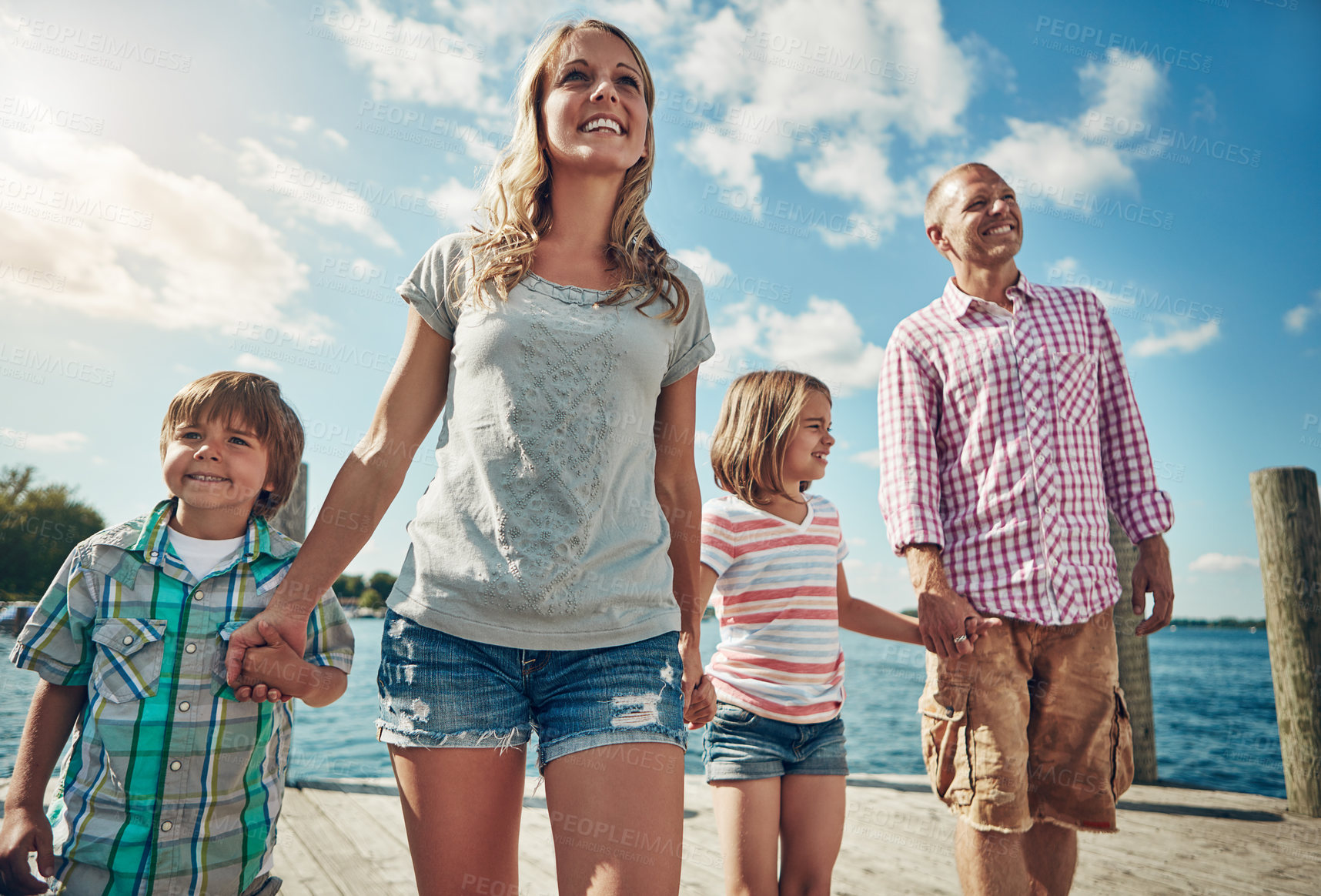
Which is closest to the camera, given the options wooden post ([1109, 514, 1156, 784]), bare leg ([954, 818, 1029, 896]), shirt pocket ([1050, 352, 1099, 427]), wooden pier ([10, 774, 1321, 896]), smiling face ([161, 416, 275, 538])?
smiling face ([161, 416, 275, 538])

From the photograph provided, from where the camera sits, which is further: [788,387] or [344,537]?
[788,387]

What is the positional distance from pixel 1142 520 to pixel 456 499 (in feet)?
→ 6.22

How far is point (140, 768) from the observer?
163 cm

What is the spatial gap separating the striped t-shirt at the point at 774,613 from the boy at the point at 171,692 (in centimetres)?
105

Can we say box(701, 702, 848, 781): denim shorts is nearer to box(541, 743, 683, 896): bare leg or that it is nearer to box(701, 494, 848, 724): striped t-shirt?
box(701, 494, 848, 724): striped t-shirt

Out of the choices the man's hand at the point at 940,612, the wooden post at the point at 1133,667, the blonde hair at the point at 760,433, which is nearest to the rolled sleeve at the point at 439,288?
the blonde hair at the point at 760,433

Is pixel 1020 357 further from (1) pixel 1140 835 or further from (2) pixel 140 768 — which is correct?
(1) pixel 1140 835

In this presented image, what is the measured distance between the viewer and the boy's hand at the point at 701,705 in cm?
159

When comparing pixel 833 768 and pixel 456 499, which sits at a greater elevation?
pixel 456 499

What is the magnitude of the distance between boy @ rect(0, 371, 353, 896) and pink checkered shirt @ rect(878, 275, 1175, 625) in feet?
5.07

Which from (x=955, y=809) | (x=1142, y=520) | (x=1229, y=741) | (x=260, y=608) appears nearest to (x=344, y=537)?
(x=260, y=608)

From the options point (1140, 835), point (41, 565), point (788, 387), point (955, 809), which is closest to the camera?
point (955, 809)

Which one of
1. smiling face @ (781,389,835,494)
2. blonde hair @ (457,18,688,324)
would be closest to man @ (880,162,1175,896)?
smiling face @ (781,389,835,494)

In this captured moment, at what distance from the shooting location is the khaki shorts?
81.8 inches
